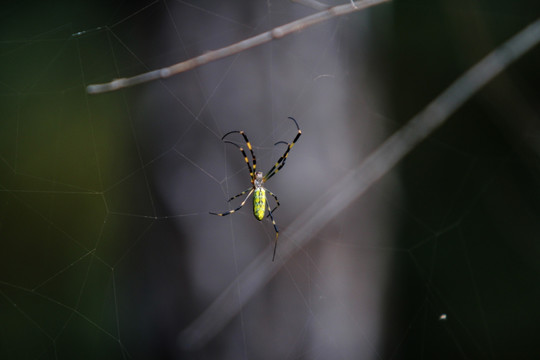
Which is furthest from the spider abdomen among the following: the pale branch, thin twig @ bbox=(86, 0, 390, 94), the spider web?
the pale branch

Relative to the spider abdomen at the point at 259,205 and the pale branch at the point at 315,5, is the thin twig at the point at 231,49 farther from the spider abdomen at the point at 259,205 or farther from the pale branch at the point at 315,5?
the spider abdomen at the point at 259,205

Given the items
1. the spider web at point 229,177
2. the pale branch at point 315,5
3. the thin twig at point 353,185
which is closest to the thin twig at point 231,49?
the pale branch at point 315,5

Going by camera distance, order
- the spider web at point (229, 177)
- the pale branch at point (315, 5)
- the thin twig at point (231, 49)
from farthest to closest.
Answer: the spider web at point (229, 177) → the pale branch at point (315, 5) → the thin twig at point (231, 49)

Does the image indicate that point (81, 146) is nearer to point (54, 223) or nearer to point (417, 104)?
point (54, 223)

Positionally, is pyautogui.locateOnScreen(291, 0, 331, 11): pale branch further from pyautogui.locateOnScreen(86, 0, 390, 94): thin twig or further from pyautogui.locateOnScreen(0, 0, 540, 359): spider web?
pyautogui.locateOnScreen(0, 0, 540, 359): spider web

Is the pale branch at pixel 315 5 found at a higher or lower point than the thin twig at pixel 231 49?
higher

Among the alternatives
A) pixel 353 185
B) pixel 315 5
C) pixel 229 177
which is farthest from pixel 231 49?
pixel 353 185

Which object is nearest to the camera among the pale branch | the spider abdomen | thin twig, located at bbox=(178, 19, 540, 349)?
the pale branch
